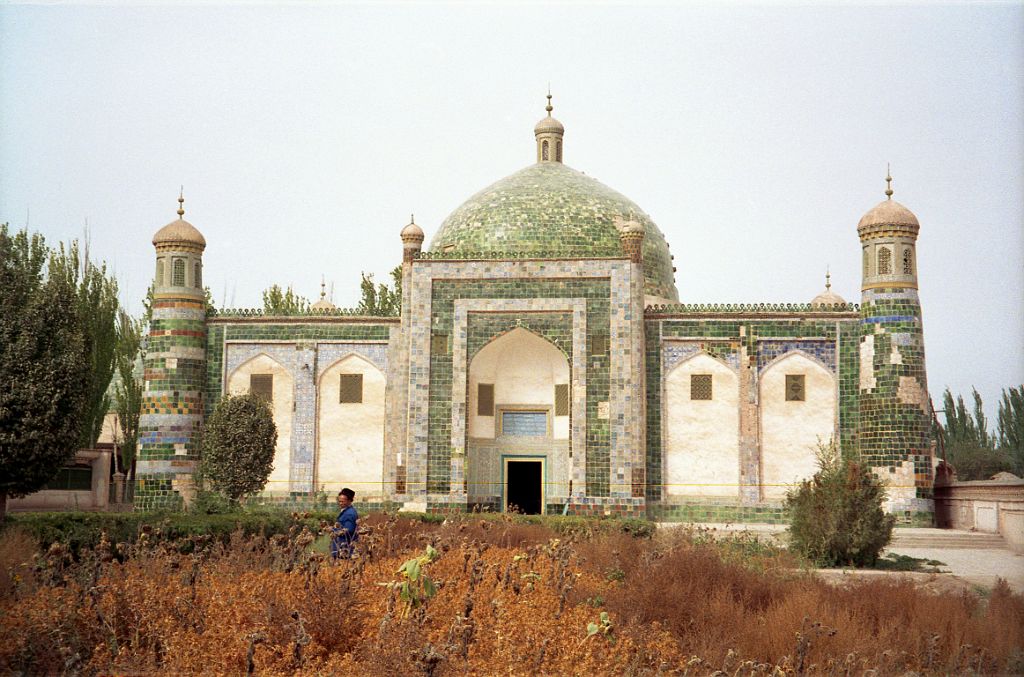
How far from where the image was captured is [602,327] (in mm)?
25766

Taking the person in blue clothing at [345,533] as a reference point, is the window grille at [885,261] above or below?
above

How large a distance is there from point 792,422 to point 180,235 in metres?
16.3

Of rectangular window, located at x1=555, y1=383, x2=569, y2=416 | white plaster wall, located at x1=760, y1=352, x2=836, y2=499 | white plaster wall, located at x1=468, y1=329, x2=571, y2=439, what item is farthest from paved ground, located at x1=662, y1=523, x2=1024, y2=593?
white plaster wall, located at x1=468, y1=329, x2=571, y2=439

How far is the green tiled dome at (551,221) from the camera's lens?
29.4 m

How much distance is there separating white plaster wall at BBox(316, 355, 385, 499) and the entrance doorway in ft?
10.7

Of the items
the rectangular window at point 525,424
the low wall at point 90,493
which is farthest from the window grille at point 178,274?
the rectangular window at point 525,424

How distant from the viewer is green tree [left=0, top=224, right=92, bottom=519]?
17.5 meters

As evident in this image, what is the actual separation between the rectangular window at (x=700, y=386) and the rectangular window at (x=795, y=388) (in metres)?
1.87

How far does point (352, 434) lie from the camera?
88.3 feet

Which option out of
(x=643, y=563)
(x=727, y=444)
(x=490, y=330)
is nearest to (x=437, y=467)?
(x=490, y=330)

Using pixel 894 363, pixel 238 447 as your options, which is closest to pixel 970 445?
pixel 894 363

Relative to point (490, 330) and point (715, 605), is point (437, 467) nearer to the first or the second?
point (490, 330)

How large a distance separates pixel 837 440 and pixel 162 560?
Answer: 1856cm

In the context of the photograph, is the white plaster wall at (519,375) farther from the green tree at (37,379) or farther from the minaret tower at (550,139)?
the green tree at (37,379)
